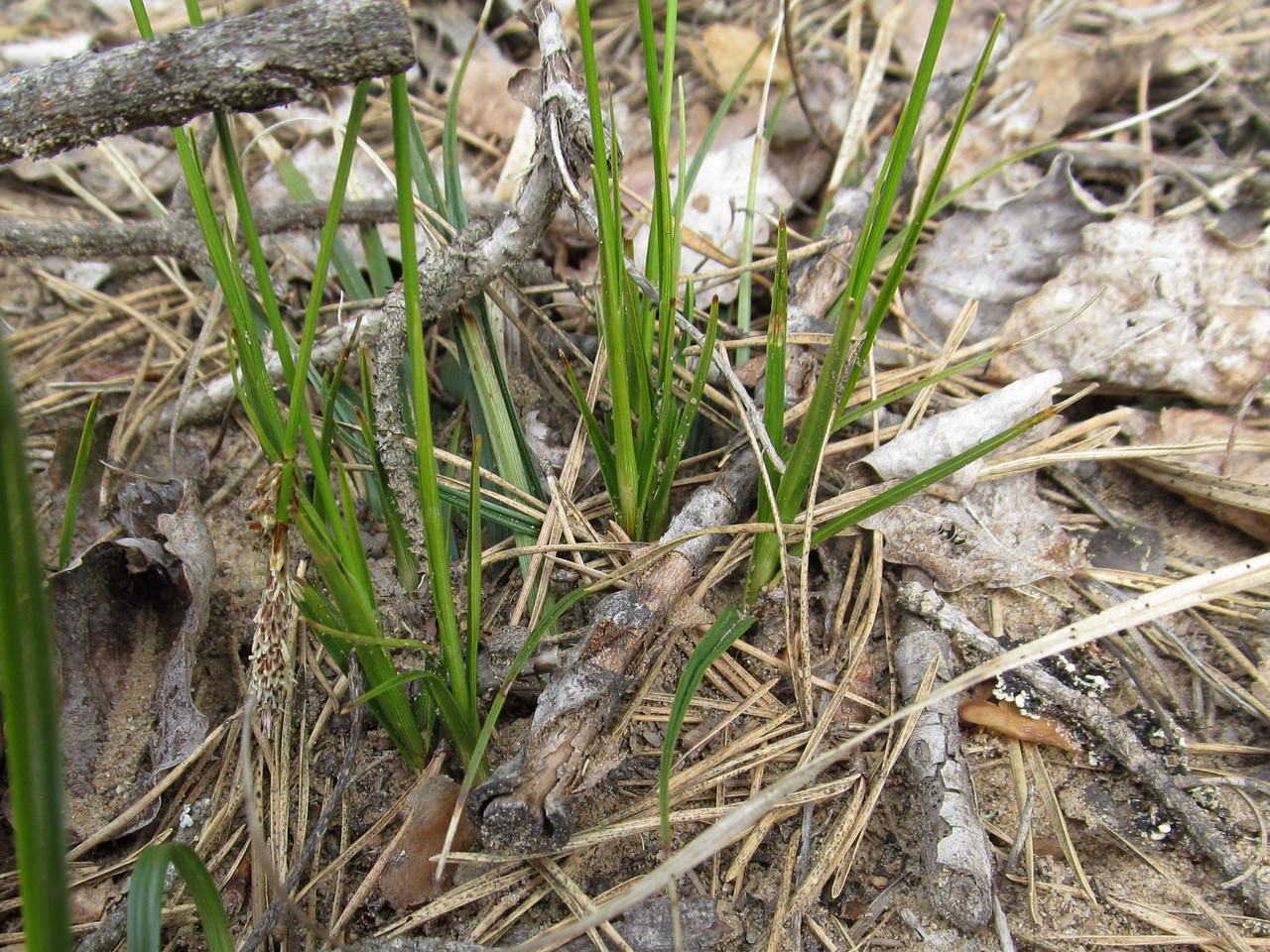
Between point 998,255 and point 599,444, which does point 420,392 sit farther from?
Result: point 998,255

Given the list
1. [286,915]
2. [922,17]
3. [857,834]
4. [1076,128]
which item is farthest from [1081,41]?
[286,915]

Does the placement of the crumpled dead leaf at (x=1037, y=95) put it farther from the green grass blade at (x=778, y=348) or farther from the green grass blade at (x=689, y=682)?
the green grass blade at (x=689, y=682)

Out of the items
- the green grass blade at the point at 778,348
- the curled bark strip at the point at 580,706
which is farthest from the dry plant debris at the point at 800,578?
the green grass blade at the point at 778,348

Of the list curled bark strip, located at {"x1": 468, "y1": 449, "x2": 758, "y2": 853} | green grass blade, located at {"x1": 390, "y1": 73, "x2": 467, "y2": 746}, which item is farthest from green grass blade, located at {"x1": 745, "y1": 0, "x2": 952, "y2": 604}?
green grass blade, located at {"x1": 390, "y1": 73, "x2": 467, "y2": 746}

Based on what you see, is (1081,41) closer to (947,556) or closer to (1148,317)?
(1148,317)

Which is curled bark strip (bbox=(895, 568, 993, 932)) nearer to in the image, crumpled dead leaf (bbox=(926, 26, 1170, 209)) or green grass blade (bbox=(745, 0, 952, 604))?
green grass blade (bbox=(745, 0, 952, 604))
